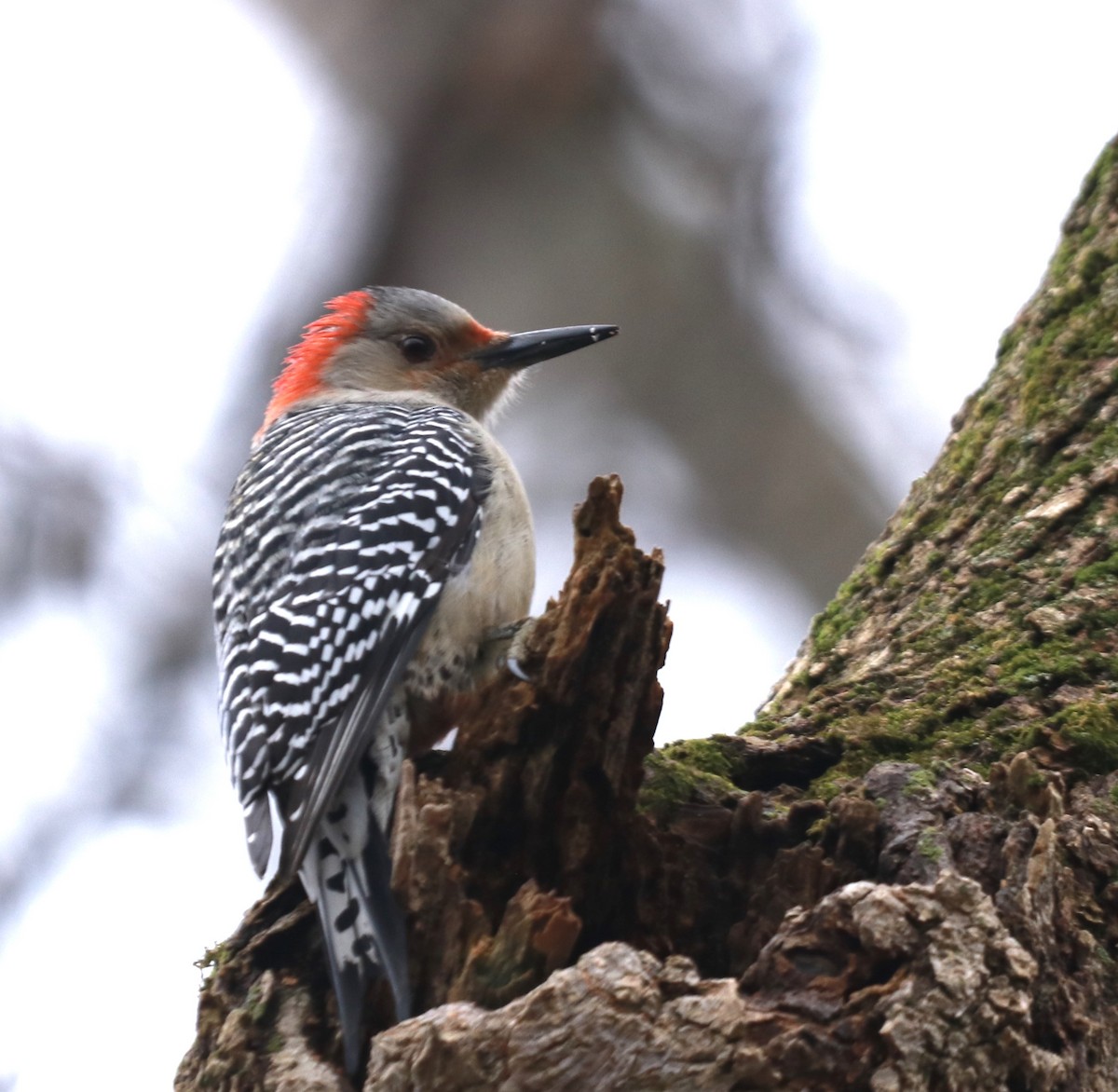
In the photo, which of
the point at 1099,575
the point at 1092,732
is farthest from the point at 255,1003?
the point at 1099,575

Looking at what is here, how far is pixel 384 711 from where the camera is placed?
3.71m

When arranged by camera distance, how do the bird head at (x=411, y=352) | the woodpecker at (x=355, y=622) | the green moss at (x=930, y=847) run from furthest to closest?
the bird head at (x=411, y=352)
the woodpecker at (x=355, y=622)
the green moss at (x=930, y=847)

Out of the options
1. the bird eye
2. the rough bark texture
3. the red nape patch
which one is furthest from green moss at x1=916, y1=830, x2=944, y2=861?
the red nape patch

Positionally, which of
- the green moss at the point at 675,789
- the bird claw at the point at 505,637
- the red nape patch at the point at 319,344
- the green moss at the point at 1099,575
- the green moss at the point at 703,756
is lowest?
the green moss at the point at 675,789

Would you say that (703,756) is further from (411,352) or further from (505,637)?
(411,352)

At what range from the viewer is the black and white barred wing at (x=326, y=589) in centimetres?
354

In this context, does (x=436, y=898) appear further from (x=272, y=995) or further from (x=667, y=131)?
(x=667, y=131)

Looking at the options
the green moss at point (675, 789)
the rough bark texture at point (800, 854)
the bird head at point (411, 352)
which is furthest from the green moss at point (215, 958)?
the bird head at point (411, 352)

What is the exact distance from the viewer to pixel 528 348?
5.53m

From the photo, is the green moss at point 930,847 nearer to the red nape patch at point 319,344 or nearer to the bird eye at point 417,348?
the bird eye at point 417,348

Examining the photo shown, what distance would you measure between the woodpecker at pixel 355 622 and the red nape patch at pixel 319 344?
60 cm

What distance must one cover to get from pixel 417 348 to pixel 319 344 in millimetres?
507

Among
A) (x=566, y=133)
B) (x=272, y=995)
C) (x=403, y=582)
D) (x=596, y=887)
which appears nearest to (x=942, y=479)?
(x=403, y=582)

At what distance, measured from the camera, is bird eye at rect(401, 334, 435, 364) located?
5734 millimetres
